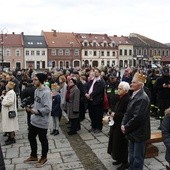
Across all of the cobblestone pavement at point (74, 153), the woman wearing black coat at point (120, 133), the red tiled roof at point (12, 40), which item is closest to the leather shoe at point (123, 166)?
the woman wearing black coat at point (120, 133)

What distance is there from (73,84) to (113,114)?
3.07 meters

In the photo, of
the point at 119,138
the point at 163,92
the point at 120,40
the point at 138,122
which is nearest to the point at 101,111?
the point at 163,92

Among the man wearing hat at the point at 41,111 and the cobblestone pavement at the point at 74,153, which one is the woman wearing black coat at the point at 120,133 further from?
the man wearing hat at the point at 41,111

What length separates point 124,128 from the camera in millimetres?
5199

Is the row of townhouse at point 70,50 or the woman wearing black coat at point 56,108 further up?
the row of townhouse at point 70,50

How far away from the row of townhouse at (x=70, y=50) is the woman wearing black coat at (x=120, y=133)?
54.8 m

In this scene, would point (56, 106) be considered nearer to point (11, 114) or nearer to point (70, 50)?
point (11, 114)

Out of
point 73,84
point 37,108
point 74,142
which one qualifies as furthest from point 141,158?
point 73,84

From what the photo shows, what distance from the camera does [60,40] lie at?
66.0 meters

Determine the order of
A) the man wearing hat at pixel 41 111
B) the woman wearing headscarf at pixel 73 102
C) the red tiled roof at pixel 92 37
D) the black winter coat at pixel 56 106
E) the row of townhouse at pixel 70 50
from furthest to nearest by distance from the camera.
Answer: the red tiled roof at pixel 92 37
the row of townhouse at pixel 70 50
the black winter coat at pixel 56 106
the woman wearing headscarf at pixel 73 102
the man wearing hat at pixel 41 111

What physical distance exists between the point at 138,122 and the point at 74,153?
2.68 meters

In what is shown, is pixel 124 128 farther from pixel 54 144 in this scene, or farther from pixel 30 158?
pixel 54 144

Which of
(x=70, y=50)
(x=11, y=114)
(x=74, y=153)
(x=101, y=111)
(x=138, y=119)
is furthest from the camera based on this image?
(x=70, y=50)

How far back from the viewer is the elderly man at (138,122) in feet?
16.6
